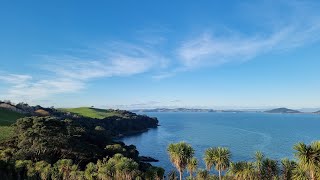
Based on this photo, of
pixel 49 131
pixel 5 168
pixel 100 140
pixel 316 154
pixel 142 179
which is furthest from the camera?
pixel 100 140

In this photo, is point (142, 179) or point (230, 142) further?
point (230, 142)

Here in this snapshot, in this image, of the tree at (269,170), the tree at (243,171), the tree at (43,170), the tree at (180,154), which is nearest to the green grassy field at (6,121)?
the tree at (43,170)

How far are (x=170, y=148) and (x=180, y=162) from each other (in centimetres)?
319

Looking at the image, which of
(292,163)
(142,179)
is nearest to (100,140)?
(142,179)

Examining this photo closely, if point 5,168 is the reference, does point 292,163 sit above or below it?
above

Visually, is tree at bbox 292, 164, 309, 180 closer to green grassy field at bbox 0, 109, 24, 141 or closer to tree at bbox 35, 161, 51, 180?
tree at bbox 35, 161, 51, 180

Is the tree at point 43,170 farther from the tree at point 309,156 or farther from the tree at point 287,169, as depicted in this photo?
the tree at point 309,156

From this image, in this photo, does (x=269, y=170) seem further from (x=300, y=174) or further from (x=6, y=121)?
(x=6, y=121)

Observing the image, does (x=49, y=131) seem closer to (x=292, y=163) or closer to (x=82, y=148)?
(x=82, y=148)

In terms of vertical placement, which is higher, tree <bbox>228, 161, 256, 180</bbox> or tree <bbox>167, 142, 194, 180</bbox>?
tree <bbox>167, 142, 194, 180</bbox>

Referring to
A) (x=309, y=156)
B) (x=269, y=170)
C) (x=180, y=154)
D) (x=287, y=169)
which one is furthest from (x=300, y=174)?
(x=180, y=154)

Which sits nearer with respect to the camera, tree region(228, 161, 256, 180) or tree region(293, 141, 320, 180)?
tree region(293, 141, 320, 180)

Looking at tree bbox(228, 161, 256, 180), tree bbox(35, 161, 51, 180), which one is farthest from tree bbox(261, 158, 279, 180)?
tree bbox(35, 161, 51, 180)

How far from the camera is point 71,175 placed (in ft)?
231
